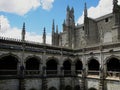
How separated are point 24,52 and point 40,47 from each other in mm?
3059

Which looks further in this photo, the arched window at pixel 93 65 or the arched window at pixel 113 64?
the arched window at pixel 93 65

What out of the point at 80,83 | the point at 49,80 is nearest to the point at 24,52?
the point at 49,80

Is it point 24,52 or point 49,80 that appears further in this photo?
point 49,80

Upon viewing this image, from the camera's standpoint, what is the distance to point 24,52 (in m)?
24.9

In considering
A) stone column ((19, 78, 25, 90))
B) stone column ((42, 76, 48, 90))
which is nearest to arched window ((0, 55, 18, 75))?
stone column ((19, 78, 25, 90))

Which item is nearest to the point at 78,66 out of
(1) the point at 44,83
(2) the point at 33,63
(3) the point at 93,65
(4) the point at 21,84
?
(3) the point at 93,65

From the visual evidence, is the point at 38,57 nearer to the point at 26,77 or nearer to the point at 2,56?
the point at 26,77

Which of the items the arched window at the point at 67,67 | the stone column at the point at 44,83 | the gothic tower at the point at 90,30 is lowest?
the stone column at the point at 44,83

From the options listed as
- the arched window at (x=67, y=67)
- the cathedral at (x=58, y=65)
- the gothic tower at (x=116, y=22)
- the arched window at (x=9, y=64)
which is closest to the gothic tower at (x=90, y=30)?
the gothic tower at (x=116, y=22)

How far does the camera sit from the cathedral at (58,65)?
936 inches

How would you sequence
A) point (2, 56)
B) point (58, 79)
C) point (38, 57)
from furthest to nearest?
point (58, 79) < point (38, 57) < point (2, 56)

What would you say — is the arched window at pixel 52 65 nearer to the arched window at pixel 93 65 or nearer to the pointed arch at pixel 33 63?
the pointed arch at pixel 33 63

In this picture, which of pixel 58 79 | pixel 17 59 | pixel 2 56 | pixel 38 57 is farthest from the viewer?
pixel 58 79

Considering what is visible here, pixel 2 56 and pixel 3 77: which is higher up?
pixel 2 56
